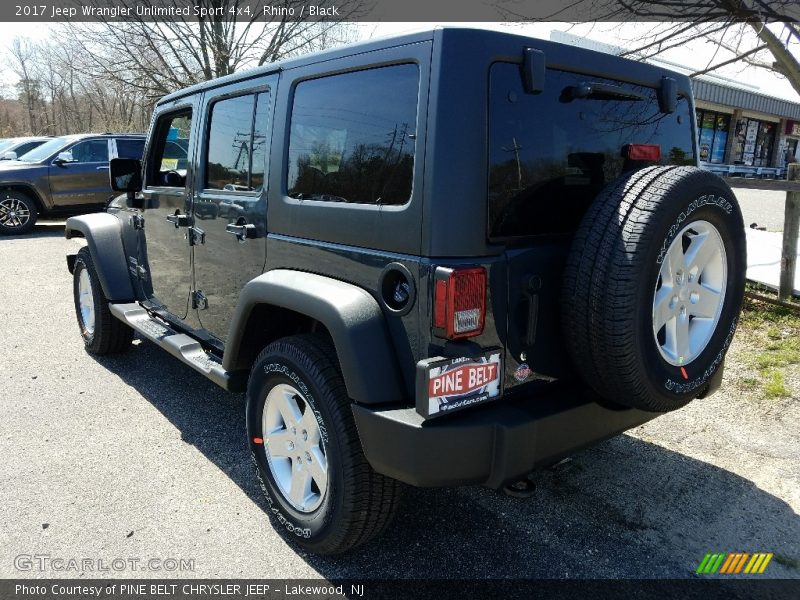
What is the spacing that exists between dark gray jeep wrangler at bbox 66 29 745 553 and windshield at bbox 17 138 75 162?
1086cm

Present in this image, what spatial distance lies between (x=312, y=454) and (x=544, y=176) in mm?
1457

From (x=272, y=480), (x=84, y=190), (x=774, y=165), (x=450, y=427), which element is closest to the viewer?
(x=450, y=427)

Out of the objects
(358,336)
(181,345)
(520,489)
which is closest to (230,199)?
(181,345)

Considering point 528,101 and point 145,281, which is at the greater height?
point 528,101

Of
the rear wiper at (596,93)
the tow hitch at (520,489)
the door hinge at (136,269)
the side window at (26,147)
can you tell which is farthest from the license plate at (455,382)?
the side window at (26,147)

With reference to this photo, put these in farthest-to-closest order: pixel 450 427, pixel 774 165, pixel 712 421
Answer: pixel 774 165 → pixel 712 421 → pixel 450 427

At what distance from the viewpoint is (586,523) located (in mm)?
2791

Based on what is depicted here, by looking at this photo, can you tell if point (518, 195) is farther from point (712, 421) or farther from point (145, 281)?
point (145, 281)

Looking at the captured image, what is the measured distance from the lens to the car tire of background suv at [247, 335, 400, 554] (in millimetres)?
2270

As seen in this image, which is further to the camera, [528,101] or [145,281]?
[145,281]

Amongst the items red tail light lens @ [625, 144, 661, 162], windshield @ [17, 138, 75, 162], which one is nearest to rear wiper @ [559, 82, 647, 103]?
red tail light lens @ [625, 144, 661, 162]

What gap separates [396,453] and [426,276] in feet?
2.01

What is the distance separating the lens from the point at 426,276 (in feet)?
6.61

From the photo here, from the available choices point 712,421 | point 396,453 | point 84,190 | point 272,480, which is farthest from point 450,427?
point 84,190
